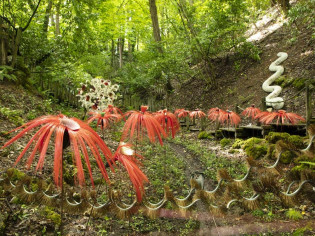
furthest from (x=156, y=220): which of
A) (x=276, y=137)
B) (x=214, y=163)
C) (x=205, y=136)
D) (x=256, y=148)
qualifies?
(x=205, y=136)

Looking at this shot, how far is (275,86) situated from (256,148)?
4.31m

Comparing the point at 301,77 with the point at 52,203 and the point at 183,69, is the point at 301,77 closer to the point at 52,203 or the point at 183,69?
the point at 183,69

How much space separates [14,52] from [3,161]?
3.67m

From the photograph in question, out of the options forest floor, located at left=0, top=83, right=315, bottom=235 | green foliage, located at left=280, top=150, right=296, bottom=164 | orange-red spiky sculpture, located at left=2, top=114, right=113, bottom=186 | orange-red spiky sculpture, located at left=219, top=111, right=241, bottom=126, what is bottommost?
forest floor, located at left=0, top=83, right=315, bottom=235

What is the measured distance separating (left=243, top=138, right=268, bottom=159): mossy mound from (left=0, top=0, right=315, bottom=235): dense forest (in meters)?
0.03

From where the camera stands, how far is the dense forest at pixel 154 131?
1.66 metres

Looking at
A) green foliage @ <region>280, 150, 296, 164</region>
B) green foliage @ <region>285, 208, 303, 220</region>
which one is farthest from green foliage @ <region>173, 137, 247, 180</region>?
green foliage @ <region>285, 208, 303, 220</region>

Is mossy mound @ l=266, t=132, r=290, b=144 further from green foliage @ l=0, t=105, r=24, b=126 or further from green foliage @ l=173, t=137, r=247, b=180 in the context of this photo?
green foliage @ l=0, t=105, r=24, b=126

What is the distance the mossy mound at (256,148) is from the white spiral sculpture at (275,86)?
2.35 metres

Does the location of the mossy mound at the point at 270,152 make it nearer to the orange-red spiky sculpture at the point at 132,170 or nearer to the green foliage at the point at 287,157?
the green foliage at the point at 287,157

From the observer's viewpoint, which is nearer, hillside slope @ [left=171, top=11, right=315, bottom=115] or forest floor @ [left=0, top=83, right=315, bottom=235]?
forest floor @ [left=0, top=83, right=315, bottom=235]

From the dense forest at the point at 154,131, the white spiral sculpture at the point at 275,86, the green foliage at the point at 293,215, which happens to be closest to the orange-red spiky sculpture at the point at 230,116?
the dense forest at the point at 154,131

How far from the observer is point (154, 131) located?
223cm

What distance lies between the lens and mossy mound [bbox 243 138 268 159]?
13.9ft
